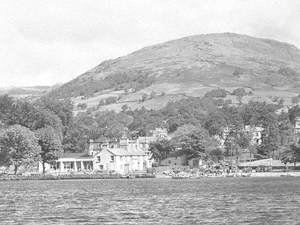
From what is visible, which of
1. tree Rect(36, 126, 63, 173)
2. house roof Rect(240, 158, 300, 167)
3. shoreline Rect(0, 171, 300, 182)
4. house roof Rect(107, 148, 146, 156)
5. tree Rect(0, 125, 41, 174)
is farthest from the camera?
house roof Rect(107, 148, 146, 156)

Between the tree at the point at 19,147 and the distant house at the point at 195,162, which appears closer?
the tree at the point at 19,147

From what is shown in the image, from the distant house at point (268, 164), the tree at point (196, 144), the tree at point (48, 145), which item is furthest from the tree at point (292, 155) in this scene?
the tree at point (48, 145)

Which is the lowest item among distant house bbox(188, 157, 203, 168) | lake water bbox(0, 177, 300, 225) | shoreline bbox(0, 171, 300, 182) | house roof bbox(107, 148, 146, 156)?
lake water bbox(0, 177, 300, 225)

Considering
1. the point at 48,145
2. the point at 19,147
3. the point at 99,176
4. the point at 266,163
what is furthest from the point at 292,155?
the point at 19,147

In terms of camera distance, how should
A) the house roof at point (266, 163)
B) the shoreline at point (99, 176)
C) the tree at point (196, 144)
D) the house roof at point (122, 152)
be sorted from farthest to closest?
the house roof at point (122, 152) → the tree at point (196, 144) → the house roof at point (266, 163) → the shoreline at point (99, 176)

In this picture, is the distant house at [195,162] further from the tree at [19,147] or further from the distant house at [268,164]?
the tree at [19,147]

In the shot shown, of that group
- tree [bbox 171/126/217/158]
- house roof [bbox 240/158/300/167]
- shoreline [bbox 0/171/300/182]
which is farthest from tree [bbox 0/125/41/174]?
house roof [bbox 240/158/300/167]

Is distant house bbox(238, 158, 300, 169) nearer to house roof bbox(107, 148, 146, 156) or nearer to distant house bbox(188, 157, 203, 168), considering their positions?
distant house bbox(188, 157, 203, 168)

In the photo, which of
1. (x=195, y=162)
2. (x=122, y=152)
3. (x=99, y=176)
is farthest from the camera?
(x=195, y=162)

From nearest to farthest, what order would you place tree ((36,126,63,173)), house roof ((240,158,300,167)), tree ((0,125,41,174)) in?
tree ((0,125,41,174)), tree ((36,126,63,173)), house roof ((240,158,300,167))

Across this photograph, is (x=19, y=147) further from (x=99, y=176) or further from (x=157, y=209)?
(x=157, y=209)
